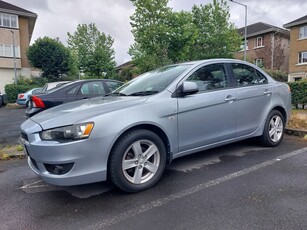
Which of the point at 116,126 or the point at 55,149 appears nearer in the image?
the point at 55,149

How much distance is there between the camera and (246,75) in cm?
442

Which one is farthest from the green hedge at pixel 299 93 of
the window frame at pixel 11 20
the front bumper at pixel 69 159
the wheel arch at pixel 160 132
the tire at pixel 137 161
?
the window frame at pixel 11 20

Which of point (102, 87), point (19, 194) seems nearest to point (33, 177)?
point (19, 194)

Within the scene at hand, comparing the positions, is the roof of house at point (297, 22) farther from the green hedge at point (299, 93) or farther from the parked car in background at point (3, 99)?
the parked car in background at point (3, 99)

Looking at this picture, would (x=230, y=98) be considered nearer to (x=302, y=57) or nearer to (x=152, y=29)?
(x=152, y=29)

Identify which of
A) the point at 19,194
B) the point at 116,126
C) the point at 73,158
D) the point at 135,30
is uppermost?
the point at 135,30

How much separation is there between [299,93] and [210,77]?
25.5ft

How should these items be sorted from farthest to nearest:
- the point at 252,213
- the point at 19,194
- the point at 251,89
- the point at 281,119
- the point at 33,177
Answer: the point at 281,119 < the point at 251,89 < the point at 33,177 < the point at 19,194 < the point at 252,213

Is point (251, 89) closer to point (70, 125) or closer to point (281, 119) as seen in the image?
point (281, 119)

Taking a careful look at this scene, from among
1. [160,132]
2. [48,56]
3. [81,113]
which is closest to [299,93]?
[160,132]

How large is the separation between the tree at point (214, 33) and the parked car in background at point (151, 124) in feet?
76.9

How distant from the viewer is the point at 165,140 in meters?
3.32

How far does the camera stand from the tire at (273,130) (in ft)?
14.9

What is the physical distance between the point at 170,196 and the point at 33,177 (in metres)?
2.15
